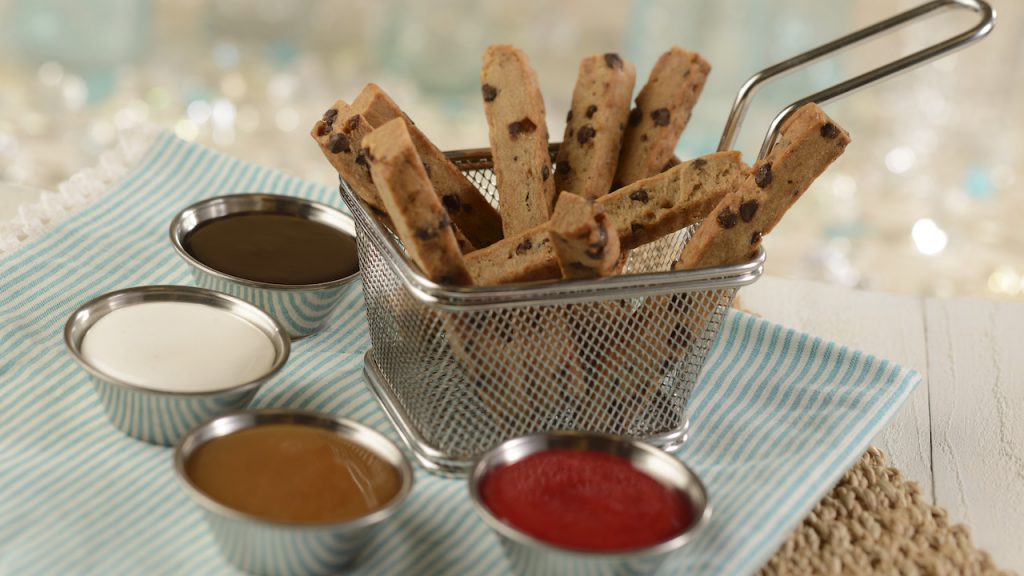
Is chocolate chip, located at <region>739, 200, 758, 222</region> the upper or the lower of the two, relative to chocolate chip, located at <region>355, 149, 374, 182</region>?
lower

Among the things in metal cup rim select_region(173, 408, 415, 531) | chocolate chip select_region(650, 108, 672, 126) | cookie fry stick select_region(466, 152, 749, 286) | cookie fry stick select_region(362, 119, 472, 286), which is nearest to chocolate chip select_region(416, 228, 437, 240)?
cookie fry stick select_region(362, 119, 472, 286)

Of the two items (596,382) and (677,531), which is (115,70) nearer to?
(596,382)

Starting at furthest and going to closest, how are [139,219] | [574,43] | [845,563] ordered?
[574,43] < [139,219] < [845,563]

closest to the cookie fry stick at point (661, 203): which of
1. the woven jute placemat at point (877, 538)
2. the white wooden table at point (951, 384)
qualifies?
the woven jute placemat at point (877, 538)

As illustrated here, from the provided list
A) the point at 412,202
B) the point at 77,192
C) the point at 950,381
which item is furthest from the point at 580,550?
the point at 77,192

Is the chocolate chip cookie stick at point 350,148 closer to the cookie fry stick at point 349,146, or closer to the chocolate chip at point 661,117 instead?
the cookie fry stick at point 349,146

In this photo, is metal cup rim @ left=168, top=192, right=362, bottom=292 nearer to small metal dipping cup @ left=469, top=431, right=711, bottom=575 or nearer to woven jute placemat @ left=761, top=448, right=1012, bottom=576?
small metal dipping cup @ left=469, top=431, right=711, bottom=575

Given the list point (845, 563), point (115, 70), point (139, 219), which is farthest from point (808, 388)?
point (115, 70)
